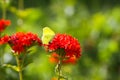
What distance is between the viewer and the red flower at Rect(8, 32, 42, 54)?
1.12m

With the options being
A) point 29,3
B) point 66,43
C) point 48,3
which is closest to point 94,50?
point 29,3

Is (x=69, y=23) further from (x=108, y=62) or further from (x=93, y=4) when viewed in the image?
(x=93, y=4)

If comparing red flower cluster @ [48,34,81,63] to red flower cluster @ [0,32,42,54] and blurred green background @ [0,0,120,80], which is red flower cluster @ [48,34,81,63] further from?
blurred green background @ [0,0,120,80]

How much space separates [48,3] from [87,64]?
2.31m

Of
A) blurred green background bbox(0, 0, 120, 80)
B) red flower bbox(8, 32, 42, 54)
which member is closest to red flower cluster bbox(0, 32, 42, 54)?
red flower bbox(8, 32, 42, 54)

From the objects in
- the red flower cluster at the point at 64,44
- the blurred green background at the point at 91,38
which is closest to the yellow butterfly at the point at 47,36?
the red flower cluster at the point at 64,44

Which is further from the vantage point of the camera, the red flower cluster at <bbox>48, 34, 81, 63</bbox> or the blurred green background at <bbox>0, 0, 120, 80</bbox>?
the blurred green background at <bbox>0, 0, 120, 80</bbox>

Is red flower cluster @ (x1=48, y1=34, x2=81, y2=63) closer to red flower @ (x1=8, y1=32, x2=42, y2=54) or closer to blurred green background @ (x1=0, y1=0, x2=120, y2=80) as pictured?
red flower @ (x1=8, y1=32, x2=42, y2=54)

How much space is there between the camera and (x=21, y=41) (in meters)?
1.12

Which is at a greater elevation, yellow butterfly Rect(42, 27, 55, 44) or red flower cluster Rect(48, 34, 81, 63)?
yellow butterfly Rect(42, 27, 55, 44)

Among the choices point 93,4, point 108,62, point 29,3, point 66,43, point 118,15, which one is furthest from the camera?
point 93,4

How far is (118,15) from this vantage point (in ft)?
9.34

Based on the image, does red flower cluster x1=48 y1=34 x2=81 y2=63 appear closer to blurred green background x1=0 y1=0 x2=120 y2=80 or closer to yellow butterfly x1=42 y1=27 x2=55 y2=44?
yellow butterfly x1=42 y1=27 x2=55 y2=44

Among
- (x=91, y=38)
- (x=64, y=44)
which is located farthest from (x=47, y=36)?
(x=91, y=38)
